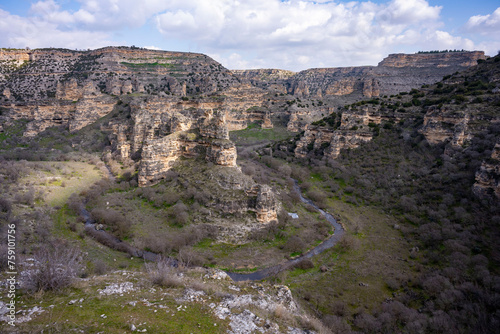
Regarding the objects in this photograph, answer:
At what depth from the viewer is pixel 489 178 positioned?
24547mm

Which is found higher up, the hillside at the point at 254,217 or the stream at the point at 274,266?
the hillside at the point at 254,217

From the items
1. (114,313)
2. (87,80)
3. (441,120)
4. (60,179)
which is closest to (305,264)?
(114,313)

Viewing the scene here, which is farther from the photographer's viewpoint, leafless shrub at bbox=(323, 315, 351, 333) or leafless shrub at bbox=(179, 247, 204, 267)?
leafless shrub at bbox=(179, 247, 204, 267)

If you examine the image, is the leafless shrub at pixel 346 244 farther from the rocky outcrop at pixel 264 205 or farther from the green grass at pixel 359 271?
the rocky outcrop at pixel 264 205

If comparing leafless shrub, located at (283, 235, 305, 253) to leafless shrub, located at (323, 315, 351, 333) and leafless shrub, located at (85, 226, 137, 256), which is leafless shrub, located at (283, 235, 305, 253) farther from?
leafless shrub, located at (85, 226, 137, 256)

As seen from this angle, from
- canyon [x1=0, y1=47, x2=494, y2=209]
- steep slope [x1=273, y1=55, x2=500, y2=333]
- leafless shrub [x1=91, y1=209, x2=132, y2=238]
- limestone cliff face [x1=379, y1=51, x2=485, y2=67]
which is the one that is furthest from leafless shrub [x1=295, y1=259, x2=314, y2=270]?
limestone cliff face [x1=379, y1=51, x2=485, y2=67]

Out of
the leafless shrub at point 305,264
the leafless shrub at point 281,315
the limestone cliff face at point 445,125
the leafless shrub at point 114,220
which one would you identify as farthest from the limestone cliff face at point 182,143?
the limestone cliff face at point 445,125

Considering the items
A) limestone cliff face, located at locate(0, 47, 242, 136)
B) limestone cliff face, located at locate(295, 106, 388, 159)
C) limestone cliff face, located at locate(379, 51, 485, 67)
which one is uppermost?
limestone cliff face, located at locate(379, 51, 485, 67)

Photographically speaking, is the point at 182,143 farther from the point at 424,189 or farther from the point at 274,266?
the point at 424,189

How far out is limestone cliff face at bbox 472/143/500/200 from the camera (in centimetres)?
2384

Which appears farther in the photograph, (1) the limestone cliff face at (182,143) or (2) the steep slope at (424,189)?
(1) the limestone cliff face at (182,143)

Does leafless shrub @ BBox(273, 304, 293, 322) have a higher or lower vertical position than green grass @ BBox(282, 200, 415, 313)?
higher

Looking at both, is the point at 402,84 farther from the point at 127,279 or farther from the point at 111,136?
the point at 127,279

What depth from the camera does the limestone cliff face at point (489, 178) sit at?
2384cm
